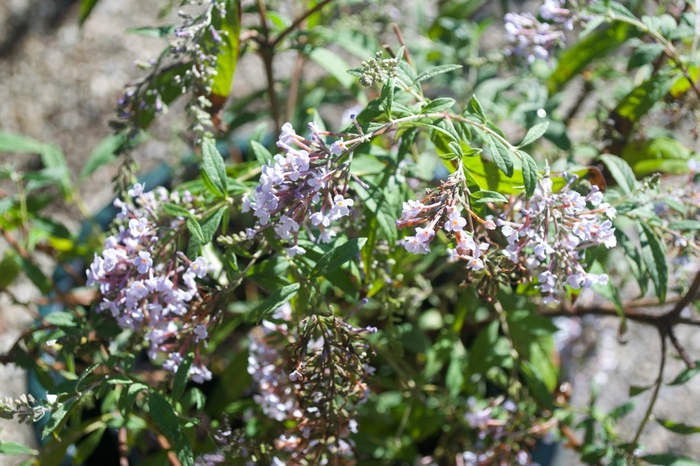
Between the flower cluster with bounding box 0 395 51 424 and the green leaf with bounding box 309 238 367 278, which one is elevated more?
the green leaf with bounding box 309 238 367 278

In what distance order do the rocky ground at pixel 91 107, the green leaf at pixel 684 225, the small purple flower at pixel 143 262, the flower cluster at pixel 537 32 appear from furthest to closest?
1. the rocky ground at pixel 91 107
2. the flower cluster at pixel 537 32
3. the green leaf at pixel 684 225
4. the small purple flower at pixel 143 262

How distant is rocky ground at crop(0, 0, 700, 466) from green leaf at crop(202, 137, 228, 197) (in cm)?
135

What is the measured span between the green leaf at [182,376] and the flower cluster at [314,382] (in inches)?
5.9

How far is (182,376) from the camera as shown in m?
1.09

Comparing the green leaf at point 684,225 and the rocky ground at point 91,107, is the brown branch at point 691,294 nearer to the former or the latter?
the green leaf at point 684,225

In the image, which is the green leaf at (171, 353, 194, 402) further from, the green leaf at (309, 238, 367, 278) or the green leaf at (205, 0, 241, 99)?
the green leaf at (205, 0, 241, 99)

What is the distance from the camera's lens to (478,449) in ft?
4.93

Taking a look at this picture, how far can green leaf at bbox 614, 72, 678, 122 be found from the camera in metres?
1.31

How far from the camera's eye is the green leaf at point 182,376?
108 cm

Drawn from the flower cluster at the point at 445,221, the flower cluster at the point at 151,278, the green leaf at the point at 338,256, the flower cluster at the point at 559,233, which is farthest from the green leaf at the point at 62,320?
the flower cluster at the point at 559,233

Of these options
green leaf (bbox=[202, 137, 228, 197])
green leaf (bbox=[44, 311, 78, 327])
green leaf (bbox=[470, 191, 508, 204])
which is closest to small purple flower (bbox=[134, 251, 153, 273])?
green leaf (bbox=[202, 137, 228, 197])

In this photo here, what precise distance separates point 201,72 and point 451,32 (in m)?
0.88

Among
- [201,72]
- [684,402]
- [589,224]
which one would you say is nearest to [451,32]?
[201,72]

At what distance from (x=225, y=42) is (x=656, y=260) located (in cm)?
83
